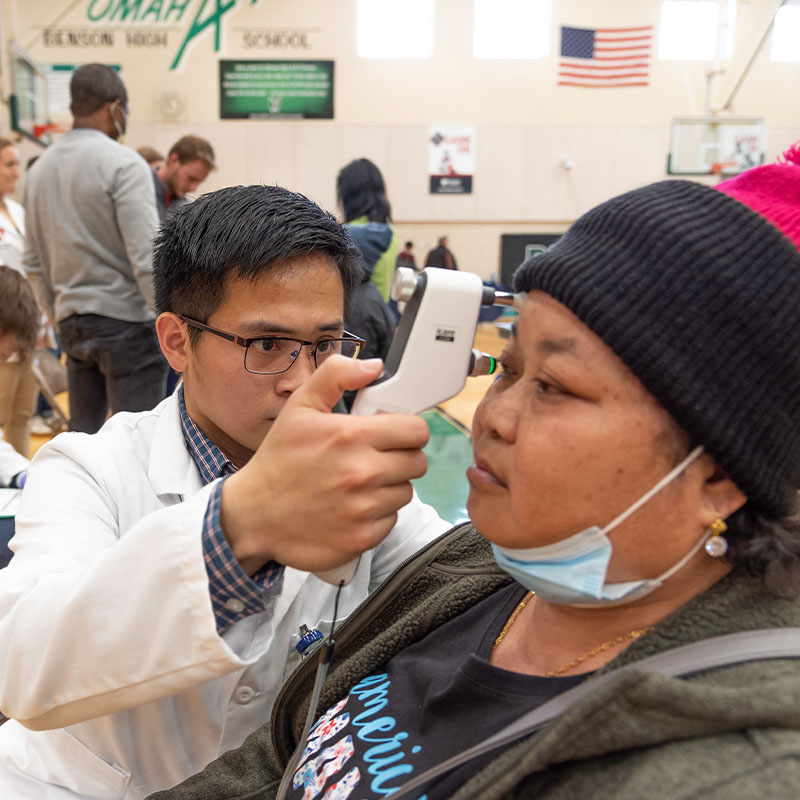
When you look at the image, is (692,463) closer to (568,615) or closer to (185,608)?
(568,615)

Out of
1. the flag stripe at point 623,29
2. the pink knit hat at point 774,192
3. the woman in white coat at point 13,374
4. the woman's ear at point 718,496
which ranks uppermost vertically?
the flag stripe at point 623,29

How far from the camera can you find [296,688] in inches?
43.6

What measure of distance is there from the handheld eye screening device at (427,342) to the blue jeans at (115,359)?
7.79 ft

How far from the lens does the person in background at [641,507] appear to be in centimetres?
70

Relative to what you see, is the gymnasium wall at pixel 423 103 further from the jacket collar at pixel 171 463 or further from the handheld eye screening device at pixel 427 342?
the handheld eye screening device at pixel 427 342

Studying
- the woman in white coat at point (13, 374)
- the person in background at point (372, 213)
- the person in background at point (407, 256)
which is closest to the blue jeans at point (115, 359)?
the woman in white coat at point (13, 374)

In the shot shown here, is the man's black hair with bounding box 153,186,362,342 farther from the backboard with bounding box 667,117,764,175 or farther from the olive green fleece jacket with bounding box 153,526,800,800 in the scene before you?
the backboard with bounding box 667,117,764,175

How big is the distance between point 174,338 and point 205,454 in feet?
0.84

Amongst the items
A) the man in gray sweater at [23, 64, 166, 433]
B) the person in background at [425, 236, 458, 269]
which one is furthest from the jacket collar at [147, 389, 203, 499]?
the person in background at [425, 236, 458, 269]

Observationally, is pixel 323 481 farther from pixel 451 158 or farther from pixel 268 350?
pixel 451 158

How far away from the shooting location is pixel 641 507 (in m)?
0.83

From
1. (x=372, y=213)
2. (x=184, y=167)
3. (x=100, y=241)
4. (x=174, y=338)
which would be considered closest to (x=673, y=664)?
(x=174, y=338)

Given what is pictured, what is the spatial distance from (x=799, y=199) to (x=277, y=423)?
1.97 ft

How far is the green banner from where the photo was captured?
1123cm
